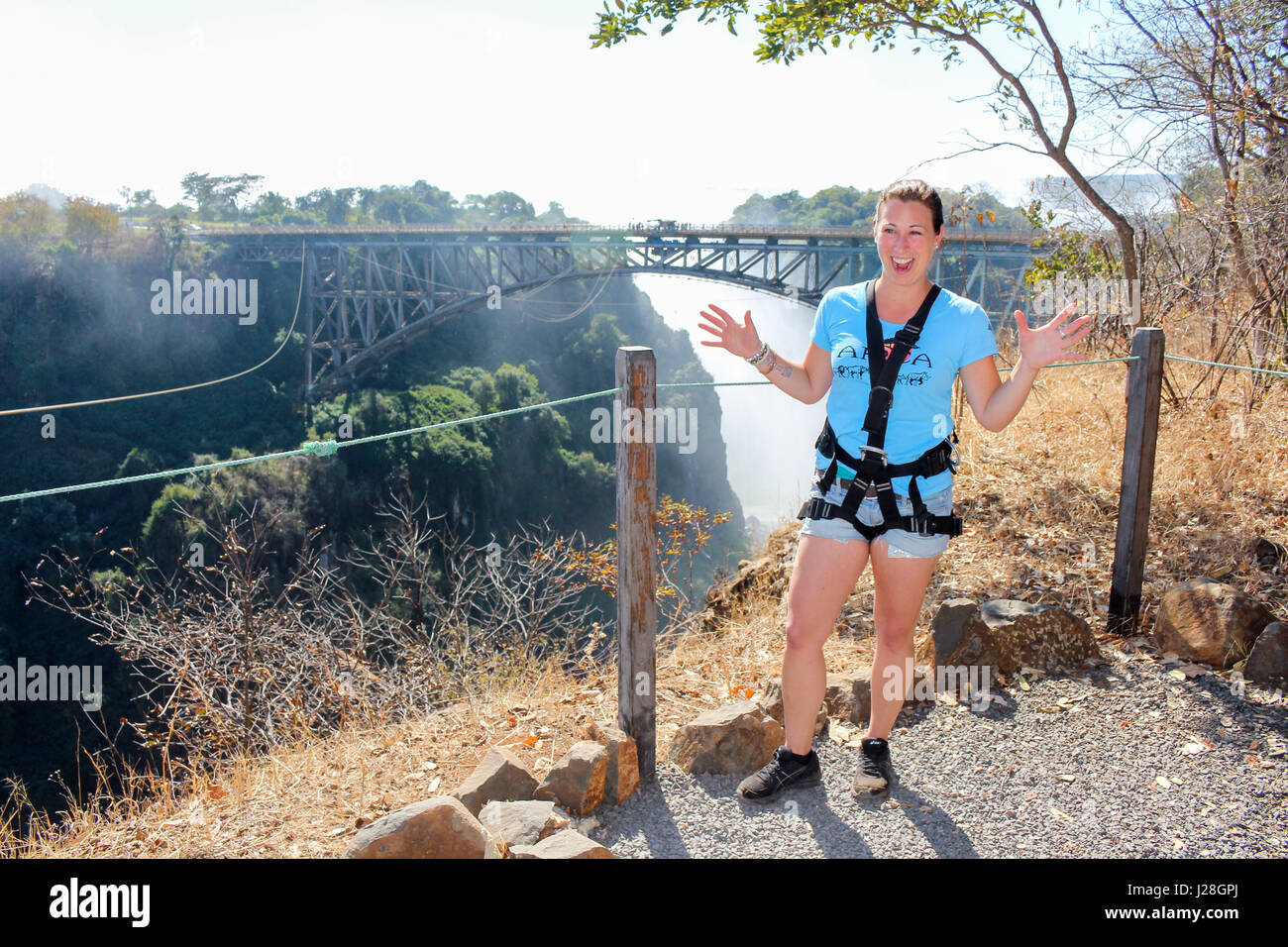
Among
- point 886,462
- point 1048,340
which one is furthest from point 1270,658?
point 886,462

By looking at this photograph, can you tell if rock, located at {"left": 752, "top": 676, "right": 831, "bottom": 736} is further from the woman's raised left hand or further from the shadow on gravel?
the woman's raised left hand

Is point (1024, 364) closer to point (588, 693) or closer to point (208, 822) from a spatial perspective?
point (588, 693)

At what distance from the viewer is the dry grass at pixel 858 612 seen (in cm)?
256

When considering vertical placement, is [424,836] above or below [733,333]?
below

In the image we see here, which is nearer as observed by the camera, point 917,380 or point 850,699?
point 917,380

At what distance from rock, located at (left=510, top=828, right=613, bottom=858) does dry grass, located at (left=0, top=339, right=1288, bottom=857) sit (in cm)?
58

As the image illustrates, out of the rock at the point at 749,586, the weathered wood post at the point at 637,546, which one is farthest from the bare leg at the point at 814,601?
the rock at the point at 749,586

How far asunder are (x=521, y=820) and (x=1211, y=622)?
98.9 inches

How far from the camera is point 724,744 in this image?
2.58 metres

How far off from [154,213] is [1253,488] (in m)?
41.6

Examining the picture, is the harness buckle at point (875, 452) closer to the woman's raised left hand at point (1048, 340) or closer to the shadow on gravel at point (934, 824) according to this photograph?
the woman's raised left hand at point (1048, 340)

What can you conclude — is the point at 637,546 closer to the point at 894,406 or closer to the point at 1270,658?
the point at 894,406

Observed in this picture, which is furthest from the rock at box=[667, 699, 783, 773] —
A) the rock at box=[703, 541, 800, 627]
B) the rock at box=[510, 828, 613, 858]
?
the rock at box=[703, 541, 800, 627]

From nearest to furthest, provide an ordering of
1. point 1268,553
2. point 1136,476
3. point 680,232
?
point 1136,476, point 1268,553, point 680,232
